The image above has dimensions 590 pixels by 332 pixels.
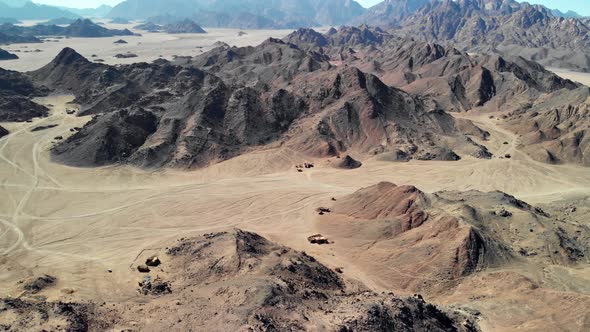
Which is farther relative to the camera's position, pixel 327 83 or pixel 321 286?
pixel 327 83

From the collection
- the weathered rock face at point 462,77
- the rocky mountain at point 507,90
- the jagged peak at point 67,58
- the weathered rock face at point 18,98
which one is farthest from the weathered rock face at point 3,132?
the weathered rock face at point 462,77

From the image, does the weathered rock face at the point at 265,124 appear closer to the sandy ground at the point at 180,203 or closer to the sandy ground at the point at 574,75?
A: the sandy ground at the point at 180,203

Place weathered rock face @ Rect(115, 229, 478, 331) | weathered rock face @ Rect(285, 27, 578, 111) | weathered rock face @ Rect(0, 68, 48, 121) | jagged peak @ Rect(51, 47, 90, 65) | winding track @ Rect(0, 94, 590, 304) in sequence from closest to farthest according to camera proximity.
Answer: weathered rock face @ Rect(115, 229, 478, 331)
winding track @ Rect(0, 94, 590, 304)
weathered rock face @ Rect(0, 68, 48, 121)
weathered rock face @ Rect(285, 27, 578, 111)
jagged peak @ Rect(51, 47, 90, 65)

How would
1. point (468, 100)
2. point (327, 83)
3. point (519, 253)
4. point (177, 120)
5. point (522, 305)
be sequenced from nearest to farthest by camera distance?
point (522, 305), point (519, 253), point (177, 120), point (327, 83), point (468, 100)

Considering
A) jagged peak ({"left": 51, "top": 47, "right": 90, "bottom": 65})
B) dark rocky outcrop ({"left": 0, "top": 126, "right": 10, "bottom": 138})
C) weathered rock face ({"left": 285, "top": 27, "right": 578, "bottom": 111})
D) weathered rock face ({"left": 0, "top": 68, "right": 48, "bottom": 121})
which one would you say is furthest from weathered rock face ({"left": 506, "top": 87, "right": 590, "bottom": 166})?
jagged peak ({"left": 51, "top": 47, "right": 90, "bottom": 65})

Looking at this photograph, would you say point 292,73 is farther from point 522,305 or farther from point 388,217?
point 522,305

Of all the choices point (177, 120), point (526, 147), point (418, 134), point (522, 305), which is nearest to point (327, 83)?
point (418, 134)

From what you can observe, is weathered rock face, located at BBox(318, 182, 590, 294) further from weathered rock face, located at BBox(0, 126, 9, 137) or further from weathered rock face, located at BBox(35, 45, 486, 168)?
weathered rock face, located at BBox(0, 126, 9, 137)
